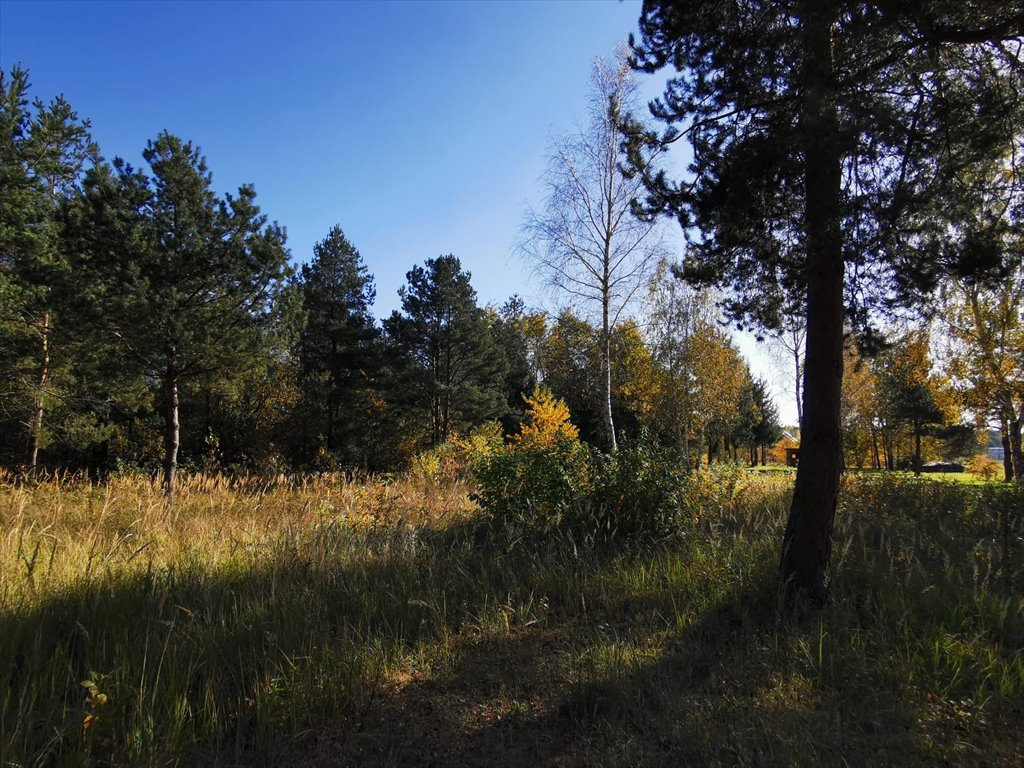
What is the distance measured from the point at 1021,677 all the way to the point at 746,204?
3.39m

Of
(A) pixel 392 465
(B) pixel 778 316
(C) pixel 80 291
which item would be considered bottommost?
(A) pixel 392 465

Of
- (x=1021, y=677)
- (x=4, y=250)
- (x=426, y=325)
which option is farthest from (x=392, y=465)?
(x=1021, y=677)

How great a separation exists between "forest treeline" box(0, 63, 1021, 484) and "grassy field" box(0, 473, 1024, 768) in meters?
2.54

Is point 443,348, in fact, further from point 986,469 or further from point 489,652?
point 489,652

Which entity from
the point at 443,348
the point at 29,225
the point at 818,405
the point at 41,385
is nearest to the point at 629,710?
the point at 818,405

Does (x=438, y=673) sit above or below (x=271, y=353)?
below

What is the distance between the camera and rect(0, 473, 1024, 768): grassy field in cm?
223

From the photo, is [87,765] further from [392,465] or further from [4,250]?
[392,465]

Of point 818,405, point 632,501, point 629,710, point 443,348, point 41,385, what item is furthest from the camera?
point 443,348

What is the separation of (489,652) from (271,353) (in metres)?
11.3

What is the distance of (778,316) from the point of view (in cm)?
505

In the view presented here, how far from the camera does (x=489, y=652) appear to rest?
318 centimetres

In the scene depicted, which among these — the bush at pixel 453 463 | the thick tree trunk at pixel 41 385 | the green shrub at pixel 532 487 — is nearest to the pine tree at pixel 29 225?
the thick tree trunk at pixel 41 385

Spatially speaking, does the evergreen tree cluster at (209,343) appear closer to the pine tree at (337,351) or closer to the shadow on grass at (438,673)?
the pine tree at (337,351)
